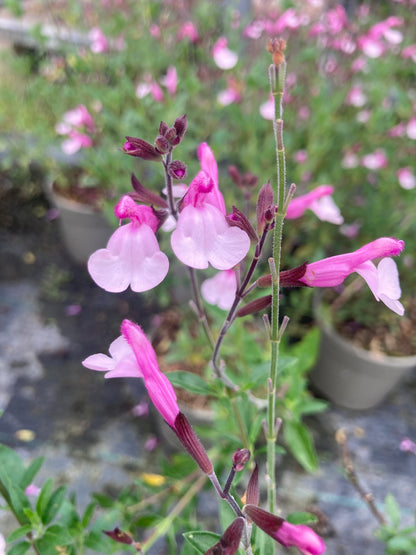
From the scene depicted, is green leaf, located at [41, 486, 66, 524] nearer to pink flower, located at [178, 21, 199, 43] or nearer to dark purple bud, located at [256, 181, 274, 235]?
dark purple bud, located at [256, 181, 274, 235]

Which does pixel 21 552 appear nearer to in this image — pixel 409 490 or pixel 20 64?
pixel 409 490

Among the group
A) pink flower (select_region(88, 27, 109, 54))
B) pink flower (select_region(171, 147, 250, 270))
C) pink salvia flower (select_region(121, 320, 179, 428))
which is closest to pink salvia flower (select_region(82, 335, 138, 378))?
pink salvia flower (select_region(121, 320, 179, 428))

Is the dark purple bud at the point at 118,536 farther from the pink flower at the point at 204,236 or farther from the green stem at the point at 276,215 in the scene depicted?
the pink flower at the point at 204,236

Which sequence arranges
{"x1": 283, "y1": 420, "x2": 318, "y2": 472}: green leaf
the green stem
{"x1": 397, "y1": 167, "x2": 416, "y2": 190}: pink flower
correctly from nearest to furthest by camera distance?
the green stem, {"x1": 283, "y1": 420, "x2": 318, "y2": 472}: green leaf, {"x1": 397, "y1": 167, "x2": 416, "y2": 190}: pink flower

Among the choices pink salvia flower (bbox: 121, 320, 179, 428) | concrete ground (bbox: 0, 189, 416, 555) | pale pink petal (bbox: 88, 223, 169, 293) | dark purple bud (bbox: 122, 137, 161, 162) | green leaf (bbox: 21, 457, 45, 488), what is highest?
dark purple bud (bbox: 122, 137, 161, 162)

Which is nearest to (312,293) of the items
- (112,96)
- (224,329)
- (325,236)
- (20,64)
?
(325,236)

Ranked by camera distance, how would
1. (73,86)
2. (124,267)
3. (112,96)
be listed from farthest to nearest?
(73,86)
(112,96)
(124,267)
